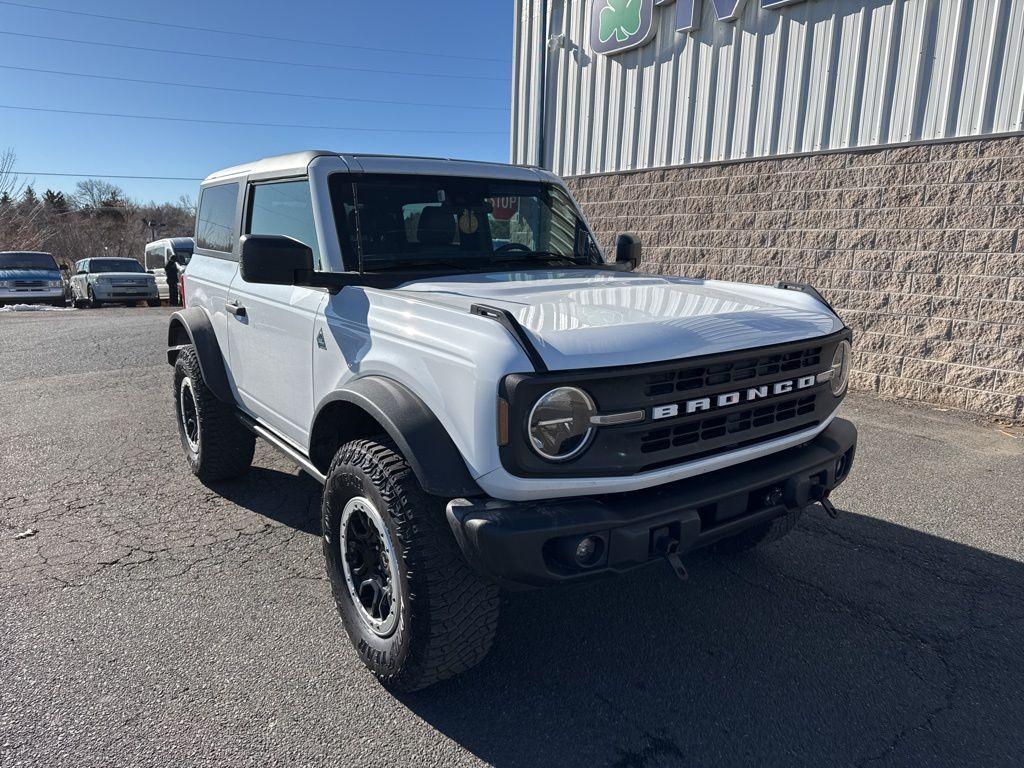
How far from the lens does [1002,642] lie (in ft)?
9.48

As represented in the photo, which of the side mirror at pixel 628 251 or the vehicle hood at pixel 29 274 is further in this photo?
the vehicle hood at pixel 29 274

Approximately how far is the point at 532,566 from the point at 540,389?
20.4 inches

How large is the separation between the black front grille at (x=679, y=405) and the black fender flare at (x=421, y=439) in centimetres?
19

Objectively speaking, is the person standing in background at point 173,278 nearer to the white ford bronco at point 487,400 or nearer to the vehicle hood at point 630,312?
the white ford bronco at point 487,400

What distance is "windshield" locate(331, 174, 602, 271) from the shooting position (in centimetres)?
328

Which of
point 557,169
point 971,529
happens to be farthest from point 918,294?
point 557,169

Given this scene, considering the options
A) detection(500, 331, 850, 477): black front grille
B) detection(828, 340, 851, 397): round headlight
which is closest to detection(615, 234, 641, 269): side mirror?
detection(828, 340, 851, 397): round headlight

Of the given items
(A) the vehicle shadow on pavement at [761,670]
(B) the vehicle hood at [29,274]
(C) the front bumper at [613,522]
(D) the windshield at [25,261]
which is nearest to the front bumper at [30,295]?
(B) the vehicle hood at [29,274]

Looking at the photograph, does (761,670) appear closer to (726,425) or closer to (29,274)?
(726,425)

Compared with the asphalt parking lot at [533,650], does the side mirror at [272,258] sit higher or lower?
higher

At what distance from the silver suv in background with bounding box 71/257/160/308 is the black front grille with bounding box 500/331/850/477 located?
20.4m

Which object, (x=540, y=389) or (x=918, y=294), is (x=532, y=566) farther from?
(x=918, y=294)

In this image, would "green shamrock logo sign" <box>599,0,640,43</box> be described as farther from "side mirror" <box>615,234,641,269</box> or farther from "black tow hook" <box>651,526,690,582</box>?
"black tow hook" <box>651,526,690,582</box>

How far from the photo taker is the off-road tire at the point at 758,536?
3377mm
